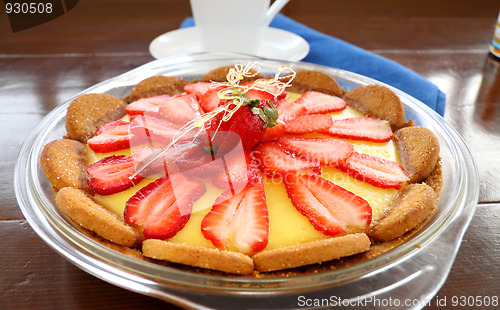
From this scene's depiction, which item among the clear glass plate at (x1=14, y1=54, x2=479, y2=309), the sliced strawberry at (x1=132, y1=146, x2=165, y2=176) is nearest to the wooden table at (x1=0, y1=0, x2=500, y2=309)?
the clear glass plate at (x1=14, y1=54, x2=479, y2=309)

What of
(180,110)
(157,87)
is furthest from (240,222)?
(157,87)

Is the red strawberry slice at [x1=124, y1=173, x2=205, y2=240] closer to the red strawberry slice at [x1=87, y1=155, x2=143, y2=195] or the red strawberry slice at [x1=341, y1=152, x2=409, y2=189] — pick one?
the red strawberry slice at [x1=87, y1=155, x2=143, y2=195]

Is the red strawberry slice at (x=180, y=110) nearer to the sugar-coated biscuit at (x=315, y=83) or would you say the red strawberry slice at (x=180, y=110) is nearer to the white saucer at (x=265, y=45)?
the sugar-coated biscuit at (x=315, y=83)

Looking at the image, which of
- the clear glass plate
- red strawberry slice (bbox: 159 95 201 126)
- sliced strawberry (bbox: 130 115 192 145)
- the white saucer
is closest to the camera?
the clear glass plate

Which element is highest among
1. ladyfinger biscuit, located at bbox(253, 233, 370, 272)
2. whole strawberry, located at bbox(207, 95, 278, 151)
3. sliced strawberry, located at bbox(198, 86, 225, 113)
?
whole strawberry, located at bbox(207, 95, 278, 151)

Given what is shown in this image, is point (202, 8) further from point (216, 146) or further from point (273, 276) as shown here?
point (273, 276)

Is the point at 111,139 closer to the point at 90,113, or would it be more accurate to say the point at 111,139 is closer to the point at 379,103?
the point at 90,113

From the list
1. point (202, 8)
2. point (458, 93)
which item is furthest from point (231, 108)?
point (458, 93)
